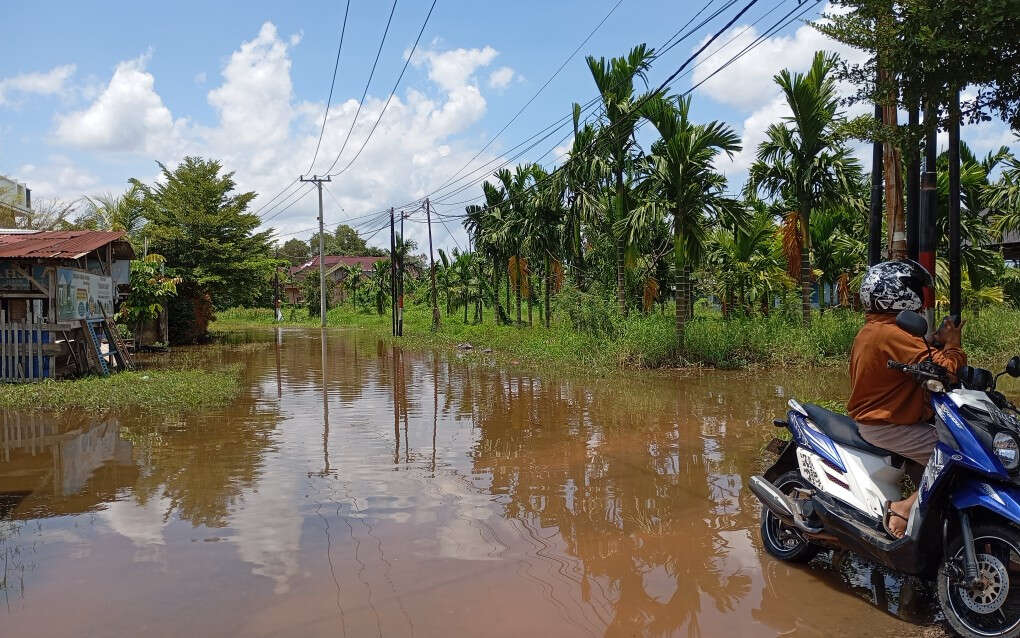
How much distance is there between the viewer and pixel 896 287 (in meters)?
4.57

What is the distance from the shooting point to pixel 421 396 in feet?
47.7

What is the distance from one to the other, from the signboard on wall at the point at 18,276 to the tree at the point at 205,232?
14.4 metres

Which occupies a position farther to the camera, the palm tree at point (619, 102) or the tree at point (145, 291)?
the tree at point (145, 291)

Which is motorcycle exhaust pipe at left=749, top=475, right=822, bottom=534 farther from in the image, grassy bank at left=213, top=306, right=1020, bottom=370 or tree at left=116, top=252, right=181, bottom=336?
tree at left=116, top=252, right=181, bottom=336

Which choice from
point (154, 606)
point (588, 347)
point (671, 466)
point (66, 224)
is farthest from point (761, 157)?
point (66, 224)

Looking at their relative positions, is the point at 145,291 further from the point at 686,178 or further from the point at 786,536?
the point at 786,536

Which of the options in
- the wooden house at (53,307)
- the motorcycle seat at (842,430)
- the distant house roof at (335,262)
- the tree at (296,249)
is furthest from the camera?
the tree at (296,249)

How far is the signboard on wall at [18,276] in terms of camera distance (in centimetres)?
1592

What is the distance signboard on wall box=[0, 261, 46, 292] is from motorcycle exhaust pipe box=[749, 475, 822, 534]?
53.0 feet

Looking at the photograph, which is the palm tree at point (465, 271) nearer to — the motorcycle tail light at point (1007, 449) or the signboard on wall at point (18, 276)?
the signboard on wall at point (18, 276)

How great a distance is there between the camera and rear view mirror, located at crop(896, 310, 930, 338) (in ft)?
13.6

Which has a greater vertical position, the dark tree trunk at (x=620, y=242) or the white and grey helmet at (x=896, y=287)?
the dark tree trunk at (x=620, y=242)

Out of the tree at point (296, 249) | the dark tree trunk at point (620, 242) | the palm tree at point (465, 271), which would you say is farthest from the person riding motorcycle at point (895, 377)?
the tree at point (296, 249)

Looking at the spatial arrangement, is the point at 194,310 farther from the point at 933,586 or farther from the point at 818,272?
the point at 933,586
